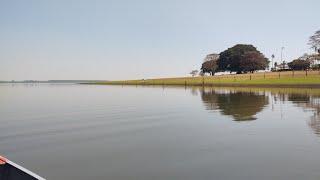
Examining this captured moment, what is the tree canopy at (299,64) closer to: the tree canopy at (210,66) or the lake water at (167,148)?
the tree canopy at (210,66)

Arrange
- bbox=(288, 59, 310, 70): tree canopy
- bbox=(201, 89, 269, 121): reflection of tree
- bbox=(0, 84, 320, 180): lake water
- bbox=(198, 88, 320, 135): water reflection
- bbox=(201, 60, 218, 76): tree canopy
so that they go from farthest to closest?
bbox=(201, 60, 218, 76): tree canopy
bbox=(288, 59, 310, 70): tree canopy
bbox=(201, 89, 269, 121): reflection of tree
bbox=(198, 88, 320, 135): water reflection
bbox=(0, 84, 320, 180): lake water

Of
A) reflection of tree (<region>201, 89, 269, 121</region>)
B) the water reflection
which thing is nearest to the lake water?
the water reflection

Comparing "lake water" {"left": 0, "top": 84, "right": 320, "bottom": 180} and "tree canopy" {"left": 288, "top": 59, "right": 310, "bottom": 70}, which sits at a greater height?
"tree canopy" {"left": 288, "top": 59, "right": 310, "bottom": 70}

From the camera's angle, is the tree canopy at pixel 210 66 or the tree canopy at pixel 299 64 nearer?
the tree canopy at pixel 299 64

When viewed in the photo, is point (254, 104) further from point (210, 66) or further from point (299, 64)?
point (210, 66)

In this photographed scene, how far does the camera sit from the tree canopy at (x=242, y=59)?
15738 cm

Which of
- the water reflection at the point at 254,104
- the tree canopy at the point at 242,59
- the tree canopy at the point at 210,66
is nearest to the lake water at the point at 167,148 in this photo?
the water reflection at the point at 254,104

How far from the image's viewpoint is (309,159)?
13000 millimetres

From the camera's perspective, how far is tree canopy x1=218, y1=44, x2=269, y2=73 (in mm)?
157375

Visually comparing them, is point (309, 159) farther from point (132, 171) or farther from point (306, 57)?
point (306, 57)

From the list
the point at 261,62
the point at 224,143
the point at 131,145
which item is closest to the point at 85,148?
the point at 131,145

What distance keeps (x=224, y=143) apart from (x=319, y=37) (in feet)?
436

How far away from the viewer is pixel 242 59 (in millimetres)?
159250

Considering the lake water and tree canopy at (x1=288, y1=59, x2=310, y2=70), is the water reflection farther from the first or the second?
tree canopy at (x1=288, y1=59, x2=310, y2=70)
